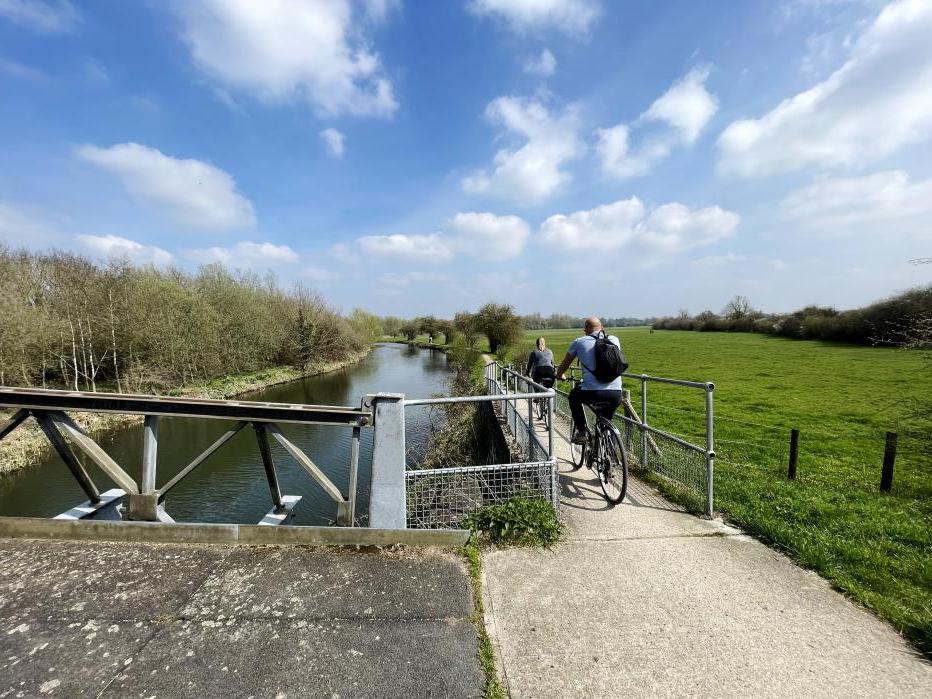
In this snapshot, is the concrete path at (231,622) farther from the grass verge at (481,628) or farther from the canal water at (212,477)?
the canal water at (212,477)

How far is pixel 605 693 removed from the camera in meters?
1.99

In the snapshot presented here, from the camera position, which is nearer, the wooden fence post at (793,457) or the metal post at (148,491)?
the metal post at (148,491)

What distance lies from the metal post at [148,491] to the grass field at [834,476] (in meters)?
5.31

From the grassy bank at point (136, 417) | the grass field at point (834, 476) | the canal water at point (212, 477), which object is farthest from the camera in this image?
the grassy bank at point (136, 417)

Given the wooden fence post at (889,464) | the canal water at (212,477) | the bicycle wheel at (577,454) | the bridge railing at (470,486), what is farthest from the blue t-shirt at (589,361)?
the wooden fence post at (889,464)

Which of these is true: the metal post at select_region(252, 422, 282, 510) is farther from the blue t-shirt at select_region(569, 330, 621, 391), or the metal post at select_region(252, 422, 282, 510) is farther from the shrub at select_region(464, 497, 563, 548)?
the blue t-shirt at select_region(569, 330, 621, 391)

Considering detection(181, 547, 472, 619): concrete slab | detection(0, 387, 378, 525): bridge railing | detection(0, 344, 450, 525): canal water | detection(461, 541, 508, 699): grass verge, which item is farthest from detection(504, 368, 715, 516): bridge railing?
detection(0, 344, 450, 525): canal water

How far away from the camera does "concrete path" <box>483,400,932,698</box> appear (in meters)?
2.06

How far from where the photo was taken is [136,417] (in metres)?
19.0

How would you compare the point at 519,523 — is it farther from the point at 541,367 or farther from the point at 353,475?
the point at 541,367

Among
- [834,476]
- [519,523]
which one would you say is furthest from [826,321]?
[519,523]

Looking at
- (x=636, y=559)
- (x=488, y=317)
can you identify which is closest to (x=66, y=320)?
(x=636, y=559)

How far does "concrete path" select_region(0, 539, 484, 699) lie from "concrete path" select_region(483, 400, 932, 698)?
39 centimetres

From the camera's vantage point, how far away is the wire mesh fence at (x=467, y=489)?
372 centimetres
